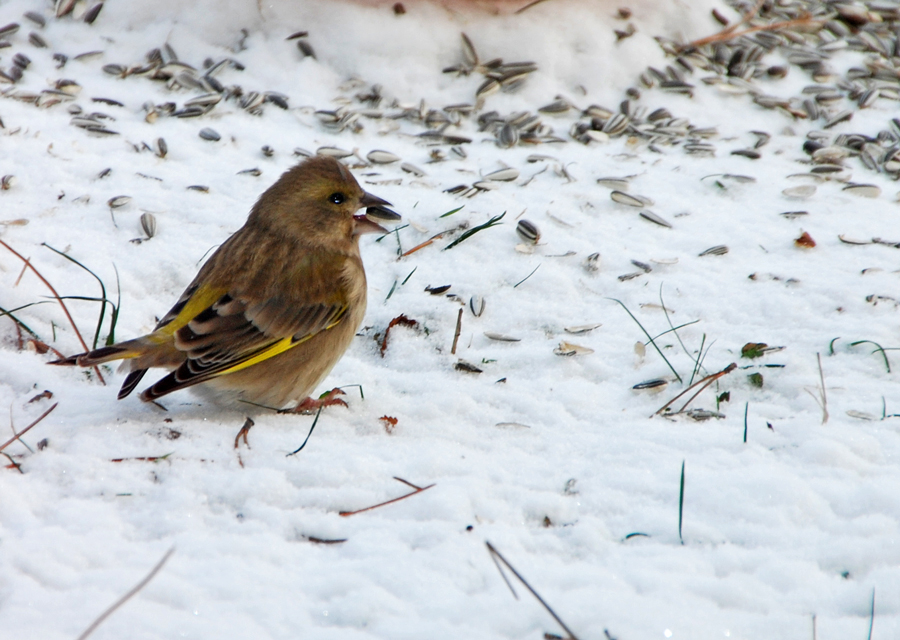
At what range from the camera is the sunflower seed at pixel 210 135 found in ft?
18.8

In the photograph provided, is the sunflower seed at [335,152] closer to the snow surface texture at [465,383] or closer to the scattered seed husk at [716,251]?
the snow surface texture at [465,383]

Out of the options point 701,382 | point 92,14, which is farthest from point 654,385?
point 92,14

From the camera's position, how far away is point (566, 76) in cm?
676

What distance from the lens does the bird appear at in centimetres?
330

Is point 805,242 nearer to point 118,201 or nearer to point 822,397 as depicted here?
point 822,397

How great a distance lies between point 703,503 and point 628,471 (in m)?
0.30

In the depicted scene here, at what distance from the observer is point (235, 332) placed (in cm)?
340

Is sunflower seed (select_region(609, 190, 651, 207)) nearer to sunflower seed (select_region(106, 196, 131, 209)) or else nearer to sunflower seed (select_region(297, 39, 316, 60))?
sunflower seed (select_region(297, 39, 316, 60))

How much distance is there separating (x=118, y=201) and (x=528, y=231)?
2.27m

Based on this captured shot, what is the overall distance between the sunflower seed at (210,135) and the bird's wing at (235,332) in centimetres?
257

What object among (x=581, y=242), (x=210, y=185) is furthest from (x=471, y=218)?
(x=210, y=185)

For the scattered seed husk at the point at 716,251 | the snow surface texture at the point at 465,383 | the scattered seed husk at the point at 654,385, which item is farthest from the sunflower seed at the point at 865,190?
the scattered seed husk at the point at 654,385

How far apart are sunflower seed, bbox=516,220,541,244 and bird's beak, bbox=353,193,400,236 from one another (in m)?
0.93

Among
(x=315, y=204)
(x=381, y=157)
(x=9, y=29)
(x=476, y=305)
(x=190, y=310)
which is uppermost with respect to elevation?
(x=9, y=29)
